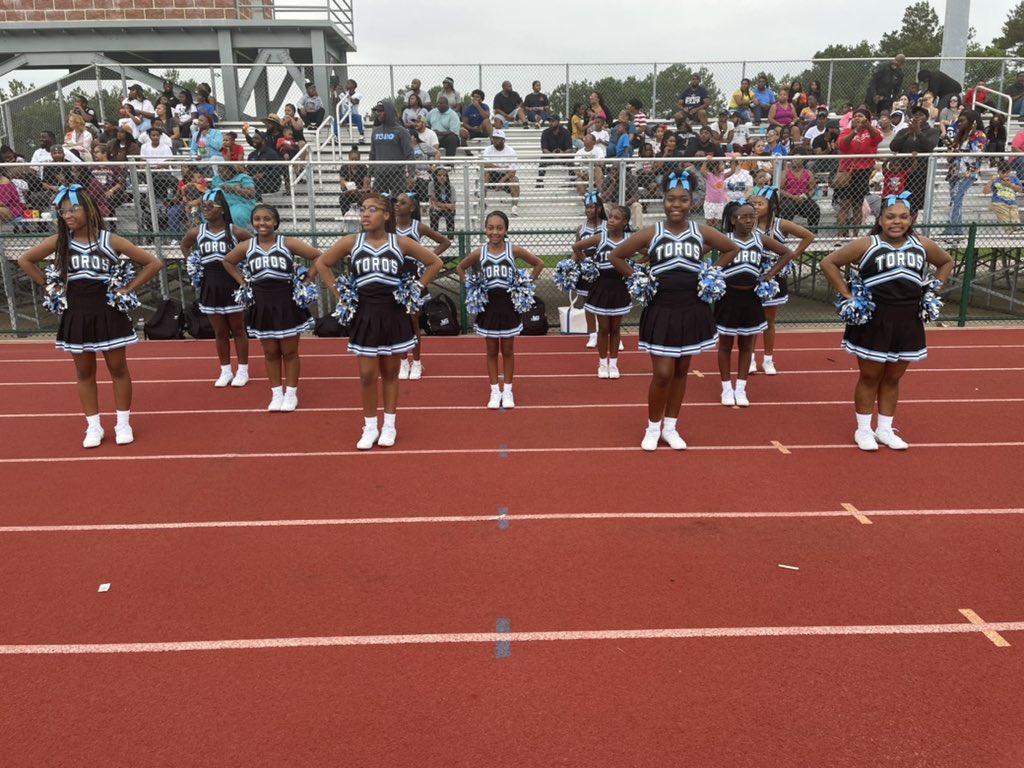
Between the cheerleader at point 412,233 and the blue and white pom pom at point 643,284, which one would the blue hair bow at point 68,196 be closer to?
the cheerleader at point 412,233

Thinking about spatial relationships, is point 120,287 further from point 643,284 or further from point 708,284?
point 708,284

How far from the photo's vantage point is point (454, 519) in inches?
190

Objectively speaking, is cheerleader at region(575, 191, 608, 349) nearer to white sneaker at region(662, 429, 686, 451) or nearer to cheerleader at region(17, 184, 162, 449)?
white sneaker at region(662, 429, 686, 451)

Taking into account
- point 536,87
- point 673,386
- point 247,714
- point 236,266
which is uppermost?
point 536,87

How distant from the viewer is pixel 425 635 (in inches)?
142

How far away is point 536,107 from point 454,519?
13.4 metres

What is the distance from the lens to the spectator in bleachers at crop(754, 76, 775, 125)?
16.1m

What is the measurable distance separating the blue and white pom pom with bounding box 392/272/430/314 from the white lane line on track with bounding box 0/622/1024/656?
279cm

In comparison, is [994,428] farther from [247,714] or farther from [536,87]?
[536,87]

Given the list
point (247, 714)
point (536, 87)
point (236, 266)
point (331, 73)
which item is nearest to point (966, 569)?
point (247, 714)

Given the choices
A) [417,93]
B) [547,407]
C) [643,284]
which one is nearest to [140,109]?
[417,93]

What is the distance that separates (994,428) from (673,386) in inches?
108

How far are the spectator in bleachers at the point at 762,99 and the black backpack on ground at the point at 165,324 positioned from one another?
1134 cm

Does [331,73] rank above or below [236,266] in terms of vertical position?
above
